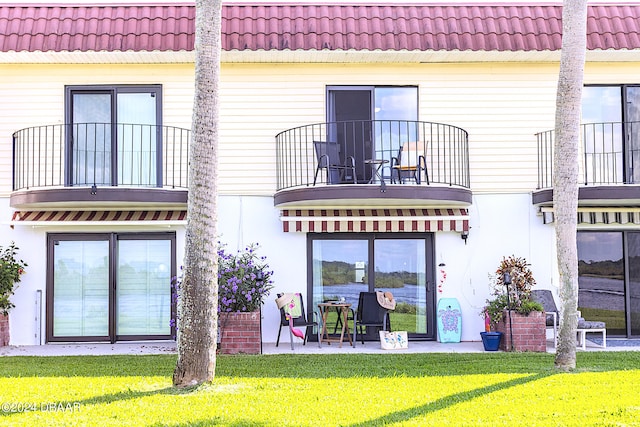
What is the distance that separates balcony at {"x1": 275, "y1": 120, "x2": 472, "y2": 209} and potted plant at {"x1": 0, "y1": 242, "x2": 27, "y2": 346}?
15.4 feet

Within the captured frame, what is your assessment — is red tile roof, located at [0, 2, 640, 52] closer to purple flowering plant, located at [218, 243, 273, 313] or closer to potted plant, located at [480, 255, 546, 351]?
purple flowering plant, located at [218, 243, 273, 313]

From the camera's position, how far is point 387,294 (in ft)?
45.1

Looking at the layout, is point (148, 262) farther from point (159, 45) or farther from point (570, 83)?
point (570, 83)

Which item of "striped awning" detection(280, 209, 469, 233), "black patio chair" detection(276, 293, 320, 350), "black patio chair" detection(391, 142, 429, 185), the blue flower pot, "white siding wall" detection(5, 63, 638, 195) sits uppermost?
"white siding wall" detection(5, 63, 638, 195)

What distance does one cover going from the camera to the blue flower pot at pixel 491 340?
12930 mm

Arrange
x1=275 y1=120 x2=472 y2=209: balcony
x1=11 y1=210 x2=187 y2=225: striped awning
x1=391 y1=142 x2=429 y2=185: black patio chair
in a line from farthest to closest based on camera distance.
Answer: x1=275 y1=120 x2=472 y2=209: balcony, x1=391 y1=142 x2=429 y2=185: black patio chair, x1=11 y1=210 x2=187 y2=225: striped awning

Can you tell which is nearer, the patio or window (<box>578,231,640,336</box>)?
the patio

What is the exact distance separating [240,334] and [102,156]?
4.43m

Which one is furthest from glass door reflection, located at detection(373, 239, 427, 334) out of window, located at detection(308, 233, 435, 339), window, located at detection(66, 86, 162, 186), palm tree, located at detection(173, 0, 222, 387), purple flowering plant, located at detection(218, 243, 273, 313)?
palm tree, located at detection(173, 0, 222, 387)

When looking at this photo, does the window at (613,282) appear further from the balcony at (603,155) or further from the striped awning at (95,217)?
the striped awning at (95,217)

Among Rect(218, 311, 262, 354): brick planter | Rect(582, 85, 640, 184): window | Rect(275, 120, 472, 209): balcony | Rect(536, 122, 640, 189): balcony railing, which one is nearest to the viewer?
Rect(218, 311, 262, 354): brick planter

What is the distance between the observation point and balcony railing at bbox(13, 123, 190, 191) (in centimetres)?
1434

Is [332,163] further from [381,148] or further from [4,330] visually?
[4,330]

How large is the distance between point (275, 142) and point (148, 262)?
321 cm
